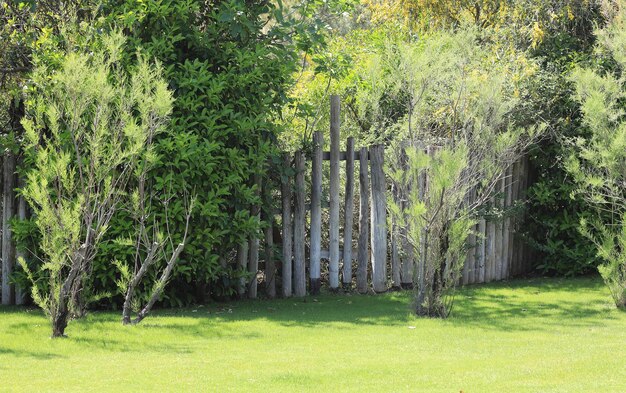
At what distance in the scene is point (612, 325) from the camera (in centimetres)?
1041

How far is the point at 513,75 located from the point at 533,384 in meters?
8.25

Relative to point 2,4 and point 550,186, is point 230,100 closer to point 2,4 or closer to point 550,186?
point 2,4

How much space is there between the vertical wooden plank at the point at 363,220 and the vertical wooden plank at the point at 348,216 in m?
0.14

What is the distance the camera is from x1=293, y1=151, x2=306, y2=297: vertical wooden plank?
13.2 meters

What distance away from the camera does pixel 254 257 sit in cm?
1297

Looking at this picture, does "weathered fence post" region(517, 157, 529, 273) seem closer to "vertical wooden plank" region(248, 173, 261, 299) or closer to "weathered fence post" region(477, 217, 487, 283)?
"weathered fence post" region(477, 217, 487, 283)

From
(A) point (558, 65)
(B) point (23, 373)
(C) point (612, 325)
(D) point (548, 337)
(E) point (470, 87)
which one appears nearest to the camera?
(B) point (23, 373)

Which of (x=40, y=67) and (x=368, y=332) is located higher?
(x=40, y=67)

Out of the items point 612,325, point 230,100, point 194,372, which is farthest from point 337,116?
point 194,372

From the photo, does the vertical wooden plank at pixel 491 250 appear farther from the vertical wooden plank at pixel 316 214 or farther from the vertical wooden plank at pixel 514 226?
the vertical wooden plank at pixel 316 214

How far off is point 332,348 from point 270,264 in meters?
4.52

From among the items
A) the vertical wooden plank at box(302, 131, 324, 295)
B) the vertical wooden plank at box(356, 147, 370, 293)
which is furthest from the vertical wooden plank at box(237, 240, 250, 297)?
the vertical wooden plank at box(356, 147, 370, 293)

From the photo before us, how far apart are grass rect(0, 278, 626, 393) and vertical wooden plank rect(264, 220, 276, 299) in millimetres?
465

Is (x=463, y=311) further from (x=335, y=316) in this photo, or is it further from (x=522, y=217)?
A: (x=522, y=217)
